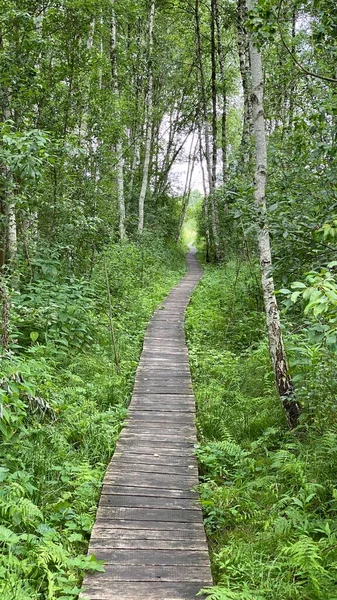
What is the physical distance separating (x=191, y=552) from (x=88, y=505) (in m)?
1.13

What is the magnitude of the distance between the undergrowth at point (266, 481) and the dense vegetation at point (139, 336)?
19 millimetres

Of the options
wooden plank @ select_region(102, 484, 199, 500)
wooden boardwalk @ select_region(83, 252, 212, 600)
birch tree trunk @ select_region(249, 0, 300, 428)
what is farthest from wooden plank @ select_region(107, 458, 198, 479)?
birch tree trunk @ select_region(249, 0, 300, 428)

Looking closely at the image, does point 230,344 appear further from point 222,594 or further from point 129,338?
point 222,594

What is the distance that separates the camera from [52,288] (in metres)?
8.38

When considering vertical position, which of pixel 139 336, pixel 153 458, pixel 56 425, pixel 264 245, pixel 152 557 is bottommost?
pixel 152 557

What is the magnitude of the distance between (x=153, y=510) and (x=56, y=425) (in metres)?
1.72

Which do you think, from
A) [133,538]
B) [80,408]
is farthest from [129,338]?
[133,538]

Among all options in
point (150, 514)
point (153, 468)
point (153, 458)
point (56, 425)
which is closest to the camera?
point (150, 514)

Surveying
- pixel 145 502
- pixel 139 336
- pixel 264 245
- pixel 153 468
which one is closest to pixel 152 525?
pixel 145 502

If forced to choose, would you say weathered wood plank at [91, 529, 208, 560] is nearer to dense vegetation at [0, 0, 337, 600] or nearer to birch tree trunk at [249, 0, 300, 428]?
dense vegetation at [0, 0, 337, 600]

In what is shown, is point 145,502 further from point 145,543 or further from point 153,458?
point 153,458

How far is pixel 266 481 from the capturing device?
183 inches

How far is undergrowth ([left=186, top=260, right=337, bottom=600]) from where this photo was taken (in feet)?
11.1

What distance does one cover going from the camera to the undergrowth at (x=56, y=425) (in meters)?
3.41
